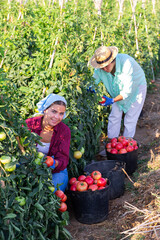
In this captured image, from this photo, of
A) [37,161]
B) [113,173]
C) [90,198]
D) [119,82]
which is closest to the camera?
[37,161]

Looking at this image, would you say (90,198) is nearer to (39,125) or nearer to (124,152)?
(39,125)

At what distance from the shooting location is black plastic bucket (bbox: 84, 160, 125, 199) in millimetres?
3451

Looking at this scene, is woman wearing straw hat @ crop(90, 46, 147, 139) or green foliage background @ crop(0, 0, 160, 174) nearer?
green foliage background @ crop(0, 0, 160, 174)

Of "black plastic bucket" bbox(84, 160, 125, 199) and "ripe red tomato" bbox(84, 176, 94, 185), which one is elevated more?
"ripe red tomato" bbox(84, 176, 94, 185)

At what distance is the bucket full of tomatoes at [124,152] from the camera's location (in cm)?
394

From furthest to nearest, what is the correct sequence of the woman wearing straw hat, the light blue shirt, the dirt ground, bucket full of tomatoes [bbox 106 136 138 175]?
the light blue shirt
the woman wearing straw hat
bucket full of tomatoes [bbox 106 136 138 175]
the dirt ground

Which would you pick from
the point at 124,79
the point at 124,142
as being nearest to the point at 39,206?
the point at 124,142

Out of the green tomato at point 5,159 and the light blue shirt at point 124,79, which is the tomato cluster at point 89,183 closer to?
the green tomato at point 5,159

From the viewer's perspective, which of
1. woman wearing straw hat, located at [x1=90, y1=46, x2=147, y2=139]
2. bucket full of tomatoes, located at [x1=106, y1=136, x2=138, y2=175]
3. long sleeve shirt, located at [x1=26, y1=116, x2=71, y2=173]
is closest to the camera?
long sleeve shirt, located at [x1=26, y1=116, x2=71, y2=173]

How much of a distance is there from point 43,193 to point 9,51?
10.5 ft

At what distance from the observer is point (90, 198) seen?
2.97m

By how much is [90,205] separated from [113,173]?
0.56 meters

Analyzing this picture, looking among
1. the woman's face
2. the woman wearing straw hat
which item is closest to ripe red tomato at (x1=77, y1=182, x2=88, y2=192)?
the woman's face

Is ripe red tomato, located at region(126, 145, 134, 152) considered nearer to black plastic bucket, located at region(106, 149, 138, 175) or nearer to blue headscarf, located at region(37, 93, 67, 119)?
black plastic bucket, located at region(106, 149, 138, 175)
